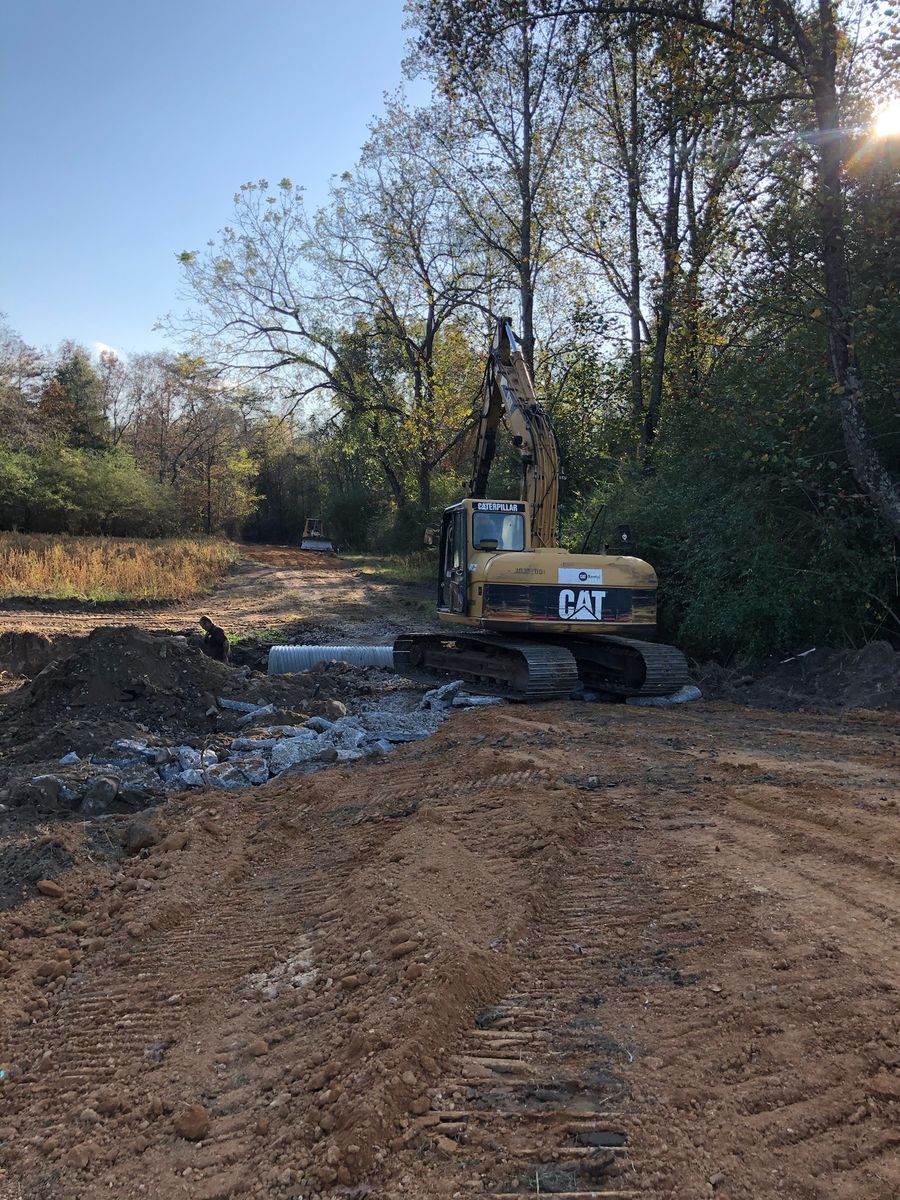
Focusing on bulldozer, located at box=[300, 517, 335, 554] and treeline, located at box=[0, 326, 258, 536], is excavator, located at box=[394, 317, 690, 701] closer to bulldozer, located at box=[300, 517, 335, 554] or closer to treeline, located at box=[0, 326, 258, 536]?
treeline, located at box=[0, 326, 258, 536]

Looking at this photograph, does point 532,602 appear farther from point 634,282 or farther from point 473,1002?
point 634,282

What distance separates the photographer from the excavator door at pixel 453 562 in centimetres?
1091

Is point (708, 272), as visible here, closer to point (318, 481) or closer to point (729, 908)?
point (729, 908)

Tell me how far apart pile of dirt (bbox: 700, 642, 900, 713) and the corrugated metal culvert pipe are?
4778mm

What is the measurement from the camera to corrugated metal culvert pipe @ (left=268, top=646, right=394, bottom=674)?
41.0 ft

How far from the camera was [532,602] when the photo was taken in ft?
33.2

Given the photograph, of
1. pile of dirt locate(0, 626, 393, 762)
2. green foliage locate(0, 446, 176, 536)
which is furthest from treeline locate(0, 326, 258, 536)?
pile of dirt locate(0, 626, 393, 762)

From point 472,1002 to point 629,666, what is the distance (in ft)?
25.5

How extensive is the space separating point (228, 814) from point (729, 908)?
11.6ft

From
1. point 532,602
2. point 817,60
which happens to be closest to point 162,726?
point 532,602

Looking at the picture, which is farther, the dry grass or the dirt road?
the dry grass

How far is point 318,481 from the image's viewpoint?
200ft

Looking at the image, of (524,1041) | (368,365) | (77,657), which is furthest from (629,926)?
(368,365)

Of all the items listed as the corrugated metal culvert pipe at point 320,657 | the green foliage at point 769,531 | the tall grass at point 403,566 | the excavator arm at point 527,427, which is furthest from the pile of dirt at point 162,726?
the tall grass at point 403,566
